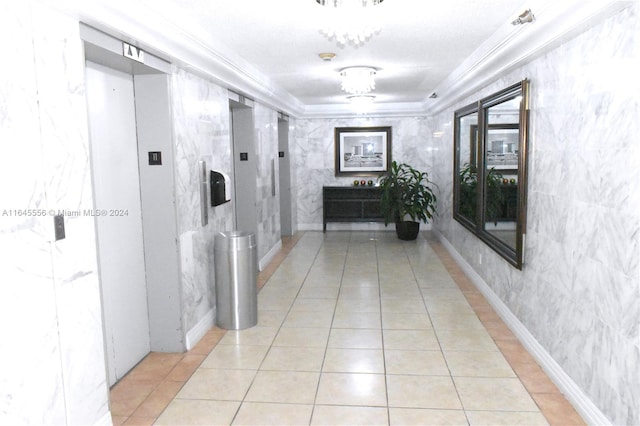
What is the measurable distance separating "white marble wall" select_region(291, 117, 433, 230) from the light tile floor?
14.2 ft

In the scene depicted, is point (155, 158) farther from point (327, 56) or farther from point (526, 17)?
point (526, 17)

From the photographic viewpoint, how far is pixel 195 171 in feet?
13.4

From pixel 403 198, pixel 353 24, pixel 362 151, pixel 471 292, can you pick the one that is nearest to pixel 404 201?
pixel 403 198

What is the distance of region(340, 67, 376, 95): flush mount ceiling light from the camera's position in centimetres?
546

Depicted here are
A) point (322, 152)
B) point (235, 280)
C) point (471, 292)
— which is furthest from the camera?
point (322, 152)

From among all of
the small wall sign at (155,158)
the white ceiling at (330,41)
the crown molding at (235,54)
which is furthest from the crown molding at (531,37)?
the small wall sign at (155,158)

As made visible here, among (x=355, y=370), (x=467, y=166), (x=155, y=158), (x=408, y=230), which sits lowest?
(x=355, y=370)

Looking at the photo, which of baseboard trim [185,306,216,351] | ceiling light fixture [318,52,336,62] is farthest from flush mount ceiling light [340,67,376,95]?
baseboard trim [185,306,216,351]

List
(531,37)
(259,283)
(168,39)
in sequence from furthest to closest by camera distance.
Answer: (259,283) < (531,37) < (168,39)

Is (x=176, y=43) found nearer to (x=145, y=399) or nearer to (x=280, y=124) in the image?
(x=145, y=399)

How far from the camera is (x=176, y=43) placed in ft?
10.9

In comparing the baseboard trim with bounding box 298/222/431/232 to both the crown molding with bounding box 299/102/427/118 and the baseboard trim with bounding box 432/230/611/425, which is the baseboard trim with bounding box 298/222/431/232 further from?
the baseboard trim with bounding box 432/230/611/425

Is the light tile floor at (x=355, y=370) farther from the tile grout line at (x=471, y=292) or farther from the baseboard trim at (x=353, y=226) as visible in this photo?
the baseboard trim at (x=353, y=226)

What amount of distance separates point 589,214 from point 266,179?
4690 millimetres
